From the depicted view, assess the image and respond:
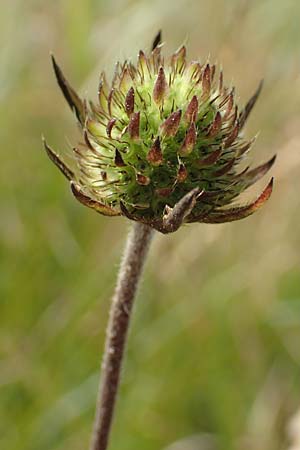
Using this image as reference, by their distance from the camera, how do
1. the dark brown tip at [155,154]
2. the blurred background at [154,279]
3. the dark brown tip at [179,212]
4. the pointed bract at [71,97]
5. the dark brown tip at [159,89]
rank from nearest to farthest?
the dark brown tip at [179,212], the dark brown tip at [155,154], the dark brown tip at [159,89], the pointed bract at [71,97], the blurred background at [154,279]

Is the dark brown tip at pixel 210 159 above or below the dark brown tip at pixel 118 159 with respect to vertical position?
below

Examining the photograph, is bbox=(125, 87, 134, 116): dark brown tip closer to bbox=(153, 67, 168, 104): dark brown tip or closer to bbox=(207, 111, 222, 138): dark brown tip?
bbox=(153, 67, 168, 104): dark brown tip

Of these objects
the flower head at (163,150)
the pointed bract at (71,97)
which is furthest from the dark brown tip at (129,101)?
the pointed bract at (71,97)

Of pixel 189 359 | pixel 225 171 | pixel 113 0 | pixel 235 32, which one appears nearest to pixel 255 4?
pixel 235 32

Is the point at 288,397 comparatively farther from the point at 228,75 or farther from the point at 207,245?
the point at 228,75

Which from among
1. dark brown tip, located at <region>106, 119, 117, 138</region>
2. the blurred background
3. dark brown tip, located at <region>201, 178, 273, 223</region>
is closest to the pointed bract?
dark brown tip, located at <region>106, 119, 117, 138</region>

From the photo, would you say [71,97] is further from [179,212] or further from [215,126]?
[179,212]

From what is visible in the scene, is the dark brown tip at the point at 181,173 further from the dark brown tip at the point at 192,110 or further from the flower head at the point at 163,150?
the dark brown tip at the point at 192,110
